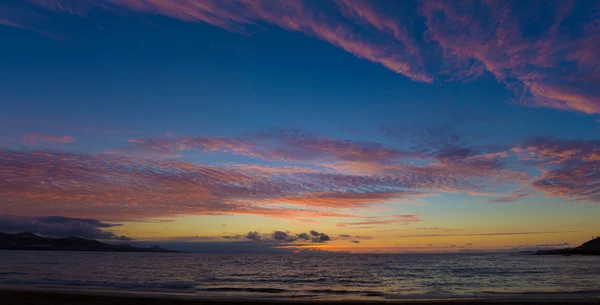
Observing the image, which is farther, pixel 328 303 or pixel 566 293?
pixel 566 293

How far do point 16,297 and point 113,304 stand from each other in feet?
29.3

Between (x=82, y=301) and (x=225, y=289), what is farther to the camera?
(x=225, y=289)

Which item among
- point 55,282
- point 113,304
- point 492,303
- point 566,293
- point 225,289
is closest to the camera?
point 113,304

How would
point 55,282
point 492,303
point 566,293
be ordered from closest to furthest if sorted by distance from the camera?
point 492,303 < point 566,293 < point 55,282

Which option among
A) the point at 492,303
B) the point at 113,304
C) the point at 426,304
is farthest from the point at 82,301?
the point at 492,303

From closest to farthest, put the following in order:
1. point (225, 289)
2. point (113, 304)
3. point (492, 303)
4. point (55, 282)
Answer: point (113, 304) < point (492, 303) < point (225, 289) < point (55, 282)

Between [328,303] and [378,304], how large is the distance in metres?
3.96

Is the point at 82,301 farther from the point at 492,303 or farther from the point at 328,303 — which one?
the point at 492,303

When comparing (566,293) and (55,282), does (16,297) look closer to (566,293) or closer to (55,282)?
(55,282)

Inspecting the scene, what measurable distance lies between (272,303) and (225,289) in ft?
45.5

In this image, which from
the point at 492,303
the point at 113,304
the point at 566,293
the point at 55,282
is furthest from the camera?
the point at 55,282

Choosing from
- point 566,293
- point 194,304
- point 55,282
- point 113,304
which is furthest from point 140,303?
point 566,293

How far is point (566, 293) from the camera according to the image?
34688 millimetres

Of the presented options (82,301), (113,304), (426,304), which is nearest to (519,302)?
(426,304)
